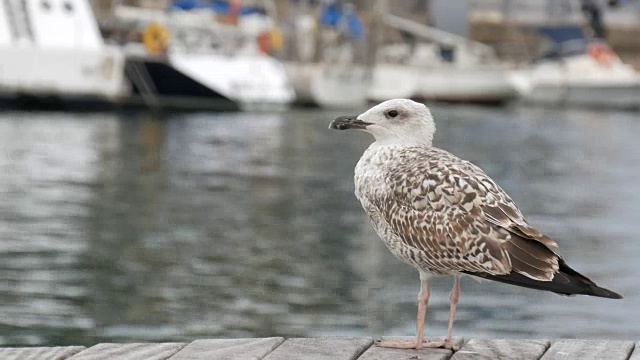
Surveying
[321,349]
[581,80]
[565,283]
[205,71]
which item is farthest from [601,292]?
[581,80]

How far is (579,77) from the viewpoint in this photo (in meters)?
57.3

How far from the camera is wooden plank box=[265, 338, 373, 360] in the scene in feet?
16.0

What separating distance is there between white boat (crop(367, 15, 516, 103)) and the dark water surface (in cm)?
1748

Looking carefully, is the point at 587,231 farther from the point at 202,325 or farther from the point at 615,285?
the point at 202,325

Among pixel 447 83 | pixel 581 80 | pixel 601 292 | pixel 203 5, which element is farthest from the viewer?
pixel 581 80

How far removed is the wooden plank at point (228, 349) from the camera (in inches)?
191

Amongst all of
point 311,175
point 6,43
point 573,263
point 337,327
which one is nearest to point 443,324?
point 337,327

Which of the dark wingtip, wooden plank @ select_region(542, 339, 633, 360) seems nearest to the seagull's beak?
wooden plank @ select_region(542, 339, 633, 360)

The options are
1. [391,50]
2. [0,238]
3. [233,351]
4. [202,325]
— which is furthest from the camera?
[391,50]

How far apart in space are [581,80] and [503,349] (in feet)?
173

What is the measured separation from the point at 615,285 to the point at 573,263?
1387 mm

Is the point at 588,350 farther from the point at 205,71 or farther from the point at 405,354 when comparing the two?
the point at 205,71

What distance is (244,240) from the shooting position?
58.5 ft

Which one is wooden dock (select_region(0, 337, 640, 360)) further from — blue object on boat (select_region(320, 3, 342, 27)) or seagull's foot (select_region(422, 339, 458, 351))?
blue object on boat (select_region(320, 3, 342, 27))
